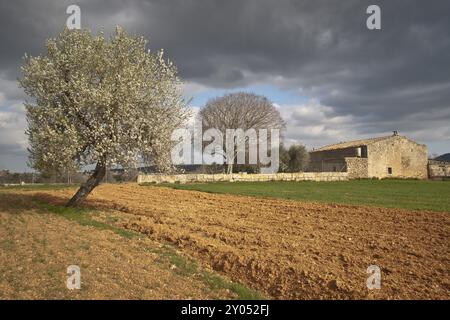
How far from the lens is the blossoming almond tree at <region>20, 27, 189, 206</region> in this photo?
2009 cm

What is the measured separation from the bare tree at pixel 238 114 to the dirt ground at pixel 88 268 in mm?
60110

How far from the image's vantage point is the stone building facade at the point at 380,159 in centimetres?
7500

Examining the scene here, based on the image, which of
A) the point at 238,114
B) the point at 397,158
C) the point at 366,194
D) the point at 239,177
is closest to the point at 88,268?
the point at 366,194

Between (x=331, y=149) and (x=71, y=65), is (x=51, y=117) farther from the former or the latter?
(x=331, y=149)

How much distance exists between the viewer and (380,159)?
7825 cm

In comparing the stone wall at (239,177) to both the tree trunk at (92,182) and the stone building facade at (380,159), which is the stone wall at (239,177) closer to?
the stone building facade at (380,159)

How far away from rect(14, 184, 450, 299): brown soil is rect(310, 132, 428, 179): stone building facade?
54511mm

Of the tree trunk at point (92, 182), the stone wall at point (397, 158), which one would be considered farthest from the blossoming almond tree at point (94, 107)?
the stone wall at point (397, 158)

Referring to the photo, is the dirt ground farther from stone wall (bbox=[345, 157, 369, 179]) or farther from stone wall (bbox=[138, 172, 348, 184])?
stone wall (bbox=[345, 157, 369, 179])

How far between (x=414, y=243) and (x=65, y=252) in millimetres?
11280

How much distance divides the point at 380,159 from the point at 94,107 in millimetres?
68367

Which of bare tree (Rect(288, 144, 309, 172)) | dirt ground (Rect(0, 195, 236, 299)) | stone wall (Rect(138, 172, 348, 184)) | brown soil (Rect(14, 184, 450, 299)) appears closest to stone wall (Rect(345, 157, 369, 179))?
stone wall (Rect(138, 172, 348, 184))

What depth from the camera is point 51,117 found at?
20734 mm
